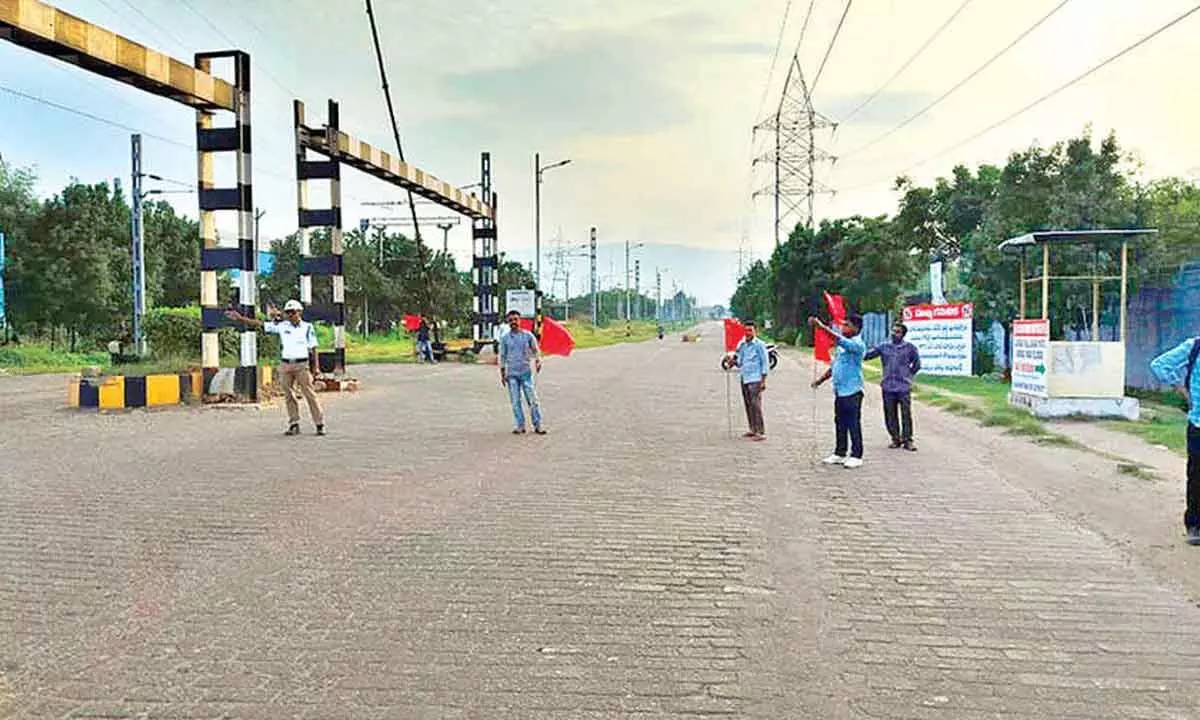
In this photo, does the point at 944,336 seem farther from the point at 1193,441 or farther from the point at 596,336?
the point at 596,336

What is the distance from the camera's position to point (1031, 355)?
16.5 m

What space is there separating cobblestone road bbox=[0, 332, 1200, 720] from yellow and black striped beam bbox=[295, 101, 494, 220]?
12130 mm

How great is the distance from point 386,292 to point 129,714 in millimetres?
59846

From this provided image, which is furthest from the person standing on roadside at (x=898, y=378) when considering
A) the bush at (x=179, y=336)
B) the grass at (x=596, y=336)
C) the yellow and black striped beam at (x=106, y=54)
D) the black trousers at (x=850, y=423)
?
the grass at (x=596, y=336)

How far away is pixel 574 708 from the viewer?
4.18 m

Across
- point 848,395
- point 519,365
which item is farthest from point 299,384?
point 848,395

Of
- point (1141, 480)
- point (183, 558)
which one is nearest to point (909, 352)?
point (1141, 480)

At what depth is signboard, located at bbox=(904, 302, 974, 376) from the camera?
2516 cm

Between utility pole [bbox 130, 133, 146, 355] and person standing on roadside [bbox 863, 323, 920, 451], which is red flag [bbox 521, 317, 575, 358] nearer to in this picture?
person standing on roadside [bbox 863, 323, 920, 451]

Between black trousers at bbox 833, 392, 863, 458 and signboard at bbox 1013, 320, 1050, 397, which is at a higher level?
signboard at bbox 1013, 320, 1050, 397

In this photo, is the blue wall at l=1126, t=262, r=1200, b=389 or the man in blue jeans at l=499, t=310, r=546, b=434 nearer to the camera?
the man in blue jeans at l=499, t=310, r=546, b=434

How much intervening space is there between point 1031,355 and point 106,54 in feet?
48.1

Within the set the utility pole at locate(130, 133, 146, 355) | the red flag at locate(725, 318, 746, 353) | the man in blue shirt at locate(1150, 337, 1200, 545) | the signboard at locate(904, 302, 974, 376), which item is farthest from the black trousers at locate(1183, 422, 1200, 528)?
the utility pole at locate(130, 133, 146, 355)

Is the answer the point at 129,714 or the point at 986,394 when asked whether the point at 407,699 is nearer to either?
the point at 129,714
